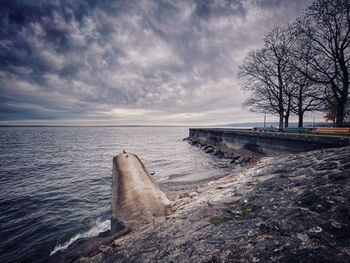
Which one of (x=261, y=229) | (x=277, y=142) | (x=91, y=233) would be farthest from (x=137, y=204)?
(x=277, y=142)

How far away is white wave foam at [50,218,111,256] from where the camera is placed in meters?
5.80

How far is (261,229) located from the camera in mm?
3311

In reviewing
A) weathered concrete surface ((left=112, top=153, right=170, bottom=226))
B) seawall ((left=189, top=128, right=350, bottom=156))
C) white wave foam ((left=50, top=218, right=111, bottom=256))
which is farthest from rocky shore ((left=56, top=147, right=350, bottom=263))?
seawall ((left=189, top=128, right=350, bottom=156))

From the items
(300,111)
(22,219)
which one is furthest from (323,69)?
(22,219)

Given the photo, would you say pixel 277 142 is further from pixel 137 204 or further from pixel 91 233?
pixel 91 233

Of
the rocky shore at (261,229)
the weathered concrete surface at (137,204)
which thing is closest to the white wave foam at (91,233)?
the weathered concrete surface at (137,204)

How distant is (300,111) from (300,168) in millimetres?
19202

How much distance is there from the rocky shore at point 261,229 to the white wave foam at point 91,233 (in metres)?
2.03

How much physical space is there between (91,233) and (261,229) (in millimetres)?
5936

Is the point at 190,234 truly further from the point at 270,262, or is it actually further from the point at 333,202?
the point at 333,202

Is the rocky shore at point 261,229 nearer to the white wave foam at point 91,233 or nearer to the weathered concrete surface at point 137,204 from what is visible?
the weathered concrete surface at point 137,204

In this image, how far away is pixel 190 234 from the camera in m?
3.72

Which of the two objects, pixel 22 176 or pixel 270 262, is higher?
pixel 270 262

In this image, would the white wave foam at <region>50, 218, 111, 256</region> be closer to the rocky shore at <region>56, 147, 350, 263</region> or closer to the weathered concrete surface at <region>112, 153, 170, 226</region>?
the weathered concrete surface at <region>112, 153, 170, 226</region>
